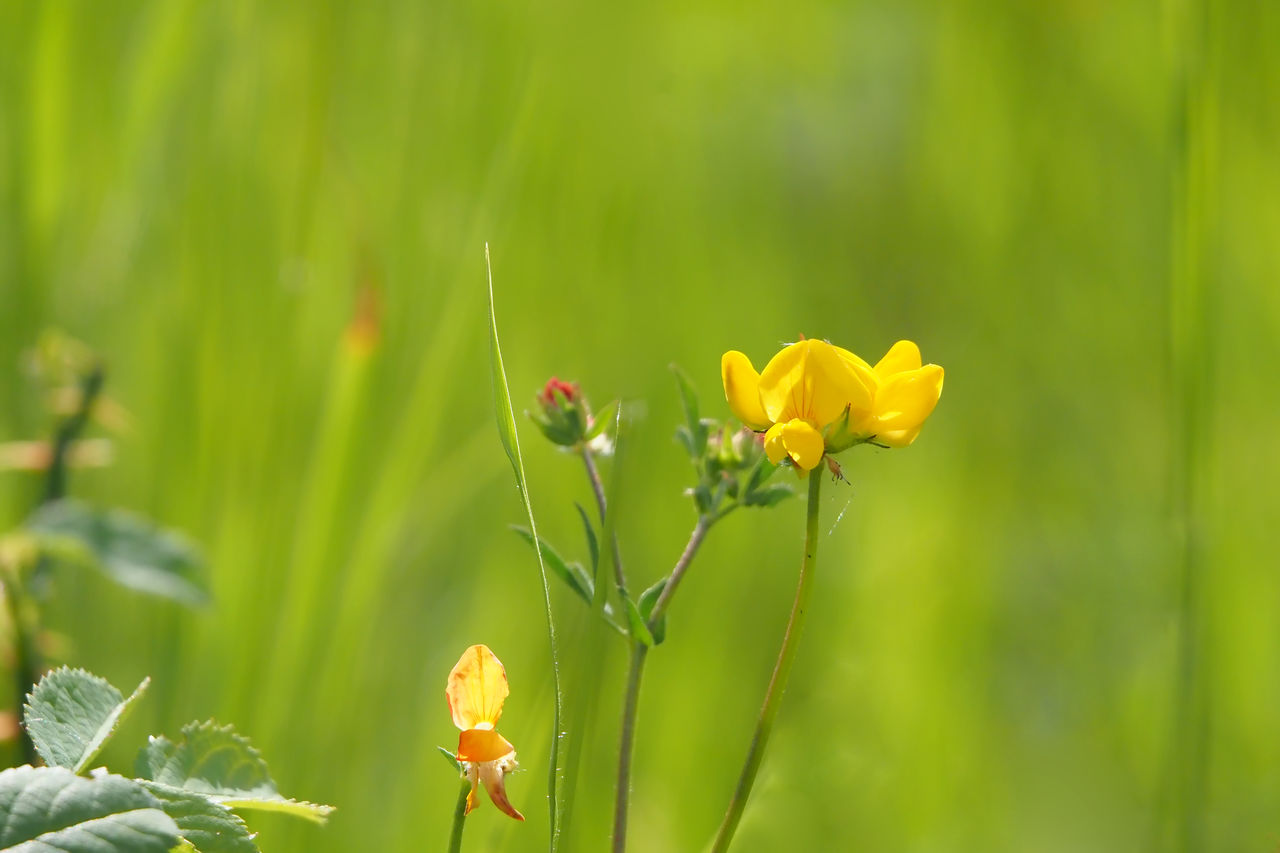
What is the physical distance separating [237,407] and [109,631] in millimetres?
413

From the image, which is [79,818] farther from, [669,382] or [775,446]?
[669,382]

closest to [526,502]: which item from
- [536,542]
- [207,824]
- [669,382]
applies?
[536,542]

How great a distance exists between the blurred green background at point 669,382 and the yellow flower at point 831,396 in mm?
142

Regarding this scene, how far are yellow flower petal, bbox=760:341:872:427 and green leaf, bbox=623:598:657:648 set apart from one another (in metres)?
0.18

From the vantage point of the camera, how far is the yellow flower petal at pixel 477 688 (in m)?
0.72

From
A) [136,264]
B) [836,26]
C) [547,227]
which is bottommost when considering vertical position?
[136,264]

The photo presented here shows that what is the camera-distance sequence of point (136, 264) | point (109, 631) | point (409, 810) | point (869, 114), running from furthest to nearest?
point (869, 114), point (136, 264), point (109, 631), point (409, 810)

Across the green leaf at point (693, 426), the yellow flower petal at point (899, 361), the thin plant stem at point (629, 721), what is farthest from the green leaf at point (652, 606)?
the yellow flower petal at point (899, 361)

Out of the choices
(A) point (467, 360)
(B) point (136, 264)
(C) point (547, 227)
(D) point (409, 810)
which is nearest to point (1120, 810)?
(D) point (409, 810)

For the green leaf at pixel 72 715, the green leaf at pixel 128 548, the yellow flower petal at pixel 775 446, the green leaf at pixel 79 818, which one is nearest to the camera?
the green leaf at pixel 79 818

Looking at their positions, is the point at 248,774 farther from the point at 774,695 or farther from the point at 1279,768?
the point at 1279,768

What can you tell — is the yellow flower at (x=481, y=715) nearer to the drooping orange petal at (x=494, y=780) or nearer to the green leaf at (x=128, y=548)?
the drooping orange petal at (x=494, y=780)

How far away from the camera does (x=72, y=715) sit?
2.40ft

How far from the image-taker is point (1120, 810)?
221cm
